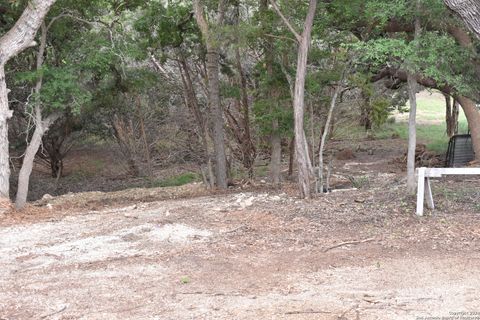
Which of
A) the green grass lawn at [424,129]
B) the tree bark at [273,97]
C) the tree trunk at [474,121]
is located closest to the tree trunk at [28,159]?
the tree bark at [273,97]

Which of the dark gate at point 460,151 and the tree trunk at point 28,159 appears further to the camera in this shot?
the dark gate at point 460,151

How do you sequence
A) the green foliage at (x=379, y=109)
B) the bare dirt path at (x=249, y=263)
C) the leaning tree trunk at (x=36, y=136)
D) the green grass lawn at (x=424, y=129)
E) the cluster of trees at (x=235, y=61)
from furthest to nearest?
the green foliage at (x=379, y=109) < the green grass lawn at (x=424, y=129) < the leaning tree trunk at (x=36, y=136) < the cluster of trees at (x=235, y=61) < the bare dirt path at (x=249, y=263)

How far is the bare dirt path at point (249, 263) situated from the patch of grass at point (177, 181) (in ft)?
26.3

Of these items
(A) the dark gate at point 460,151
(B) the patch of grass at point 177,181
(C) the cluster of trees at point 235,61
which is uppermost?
(C) the cluster of trees at point 235,61

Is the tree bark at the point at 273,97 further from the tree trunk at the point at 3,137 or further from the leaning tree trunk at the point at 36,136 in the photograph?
the tree trunk at the point at 3,137

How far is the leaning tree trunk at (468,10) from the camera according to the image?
6629 millimetres

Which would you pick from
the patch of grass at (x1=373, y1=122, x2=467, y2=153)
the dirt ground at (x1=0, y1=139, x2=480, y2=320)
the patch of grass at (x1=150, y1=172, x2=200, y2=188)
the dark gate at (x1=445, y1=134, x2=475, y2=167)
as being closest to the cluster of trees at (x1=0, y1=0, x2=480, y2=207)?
the patch of grass at (x1=150, y1=172, x2=200, y2=188)

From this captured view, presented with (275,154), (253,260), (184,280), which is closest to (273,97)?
(275,154)

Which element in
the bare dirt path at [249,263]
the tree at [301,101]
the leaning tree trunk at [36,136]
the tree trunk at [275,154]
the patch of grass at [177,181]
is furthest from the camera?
the patch of grass at [177,181]

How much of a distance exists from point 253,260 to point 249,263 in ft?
0.39

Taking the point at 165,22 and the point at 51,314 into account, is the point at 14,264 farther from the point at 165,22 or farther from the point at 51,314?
the point at 165,22

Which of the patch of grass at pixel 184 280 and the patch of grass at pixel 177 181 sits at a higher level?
the patch of grass at pixel 184 280

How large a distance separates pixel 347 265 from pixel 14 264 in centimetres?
370

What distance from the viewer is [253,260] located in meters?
6.22
